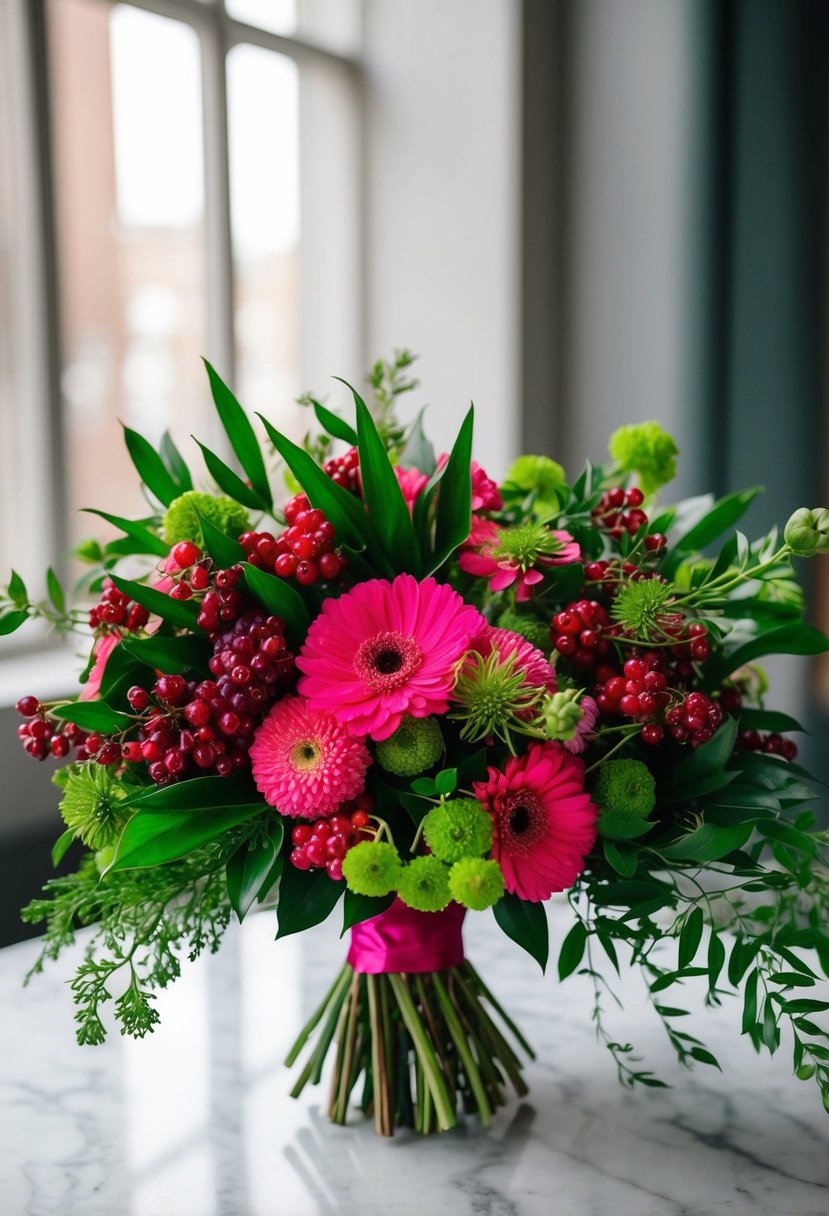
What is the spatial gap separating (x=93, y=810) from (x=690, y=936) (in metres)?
0.35

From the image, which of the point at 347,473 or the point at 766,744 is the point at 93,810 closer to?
the point at 347,473

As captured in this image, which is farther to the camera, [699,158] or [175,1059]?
[699,158]

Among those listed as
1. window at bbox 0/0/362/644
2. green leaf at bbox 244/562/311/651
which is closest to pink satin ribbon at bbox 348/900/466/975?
green leaf at bbox 244/562/311/651

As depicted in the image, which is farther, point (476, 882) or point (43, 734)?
point (43, 734)

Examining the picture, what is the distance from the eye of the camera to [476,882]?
60 centimetres

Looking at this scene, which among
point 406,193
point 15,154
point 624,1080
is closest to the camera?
point 624,1080

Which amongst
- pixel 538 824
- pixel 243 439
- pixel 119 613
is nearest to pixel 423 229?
pixel 243 439

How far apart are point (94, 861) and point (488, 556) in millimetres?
328

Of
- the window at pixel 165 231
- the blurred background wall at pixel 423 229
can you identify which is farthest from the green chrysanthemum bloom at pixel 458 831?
the window at pixel 165 231

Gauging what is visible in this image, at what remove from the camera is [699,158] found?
153 centimetres

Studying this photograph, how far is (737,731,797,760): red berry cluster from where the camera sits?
776 mm

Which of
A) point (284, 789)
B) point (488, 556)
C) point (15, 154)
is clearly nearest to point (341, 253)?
point (15, 154)

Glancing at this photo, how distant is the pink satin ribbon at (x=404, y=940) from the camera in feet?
2.53

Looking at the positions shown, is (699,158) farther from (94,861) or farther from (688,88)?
(94,861)
